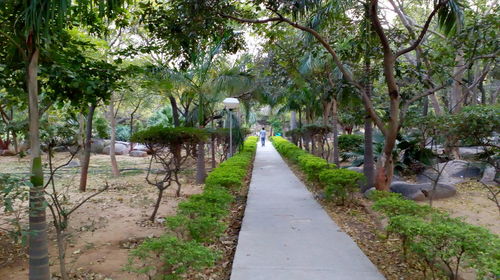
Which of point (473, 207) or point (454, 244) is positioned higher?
point (454, 244)

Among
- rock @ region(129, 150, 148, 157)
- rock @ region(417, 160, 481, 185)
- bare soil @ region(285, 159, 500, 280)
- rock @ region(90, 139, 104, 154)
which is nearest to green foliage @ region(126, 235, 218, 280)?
bare soil @ region(285, 159, 500, 280)

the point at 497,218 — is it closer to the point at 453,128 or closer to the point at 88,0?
the point at 453,128

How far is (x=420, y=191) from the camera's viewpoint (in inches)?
310

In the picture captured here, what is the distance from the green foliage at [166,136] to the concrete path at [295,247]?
186 centimetres

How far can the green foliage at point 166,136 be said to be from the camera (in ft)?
22.9

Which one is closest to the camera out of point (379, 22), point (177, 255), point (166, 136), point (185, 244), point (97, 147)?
point (177, 255)

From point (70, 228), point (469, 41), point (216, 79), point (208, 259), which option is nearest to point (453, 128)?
point (469, 41)

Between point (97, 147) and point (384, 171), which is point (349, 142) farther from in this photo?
point (97, 147)

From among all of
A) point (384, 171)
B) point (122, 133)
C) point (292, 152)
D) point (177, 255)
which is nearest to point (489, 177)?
point (384, 171)

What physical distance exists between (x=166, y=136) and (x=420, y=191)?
5.64 metres

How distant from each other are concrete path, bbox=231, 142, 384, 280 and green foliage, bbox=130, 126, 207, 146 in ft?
6.09

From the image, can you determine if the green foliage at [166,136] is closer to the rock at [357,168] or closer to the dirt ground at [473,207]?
the dirt ground at [473,207]

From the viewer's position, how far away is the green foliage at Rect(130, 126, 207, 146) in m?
6.98

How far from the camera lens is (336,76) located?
10625mm
